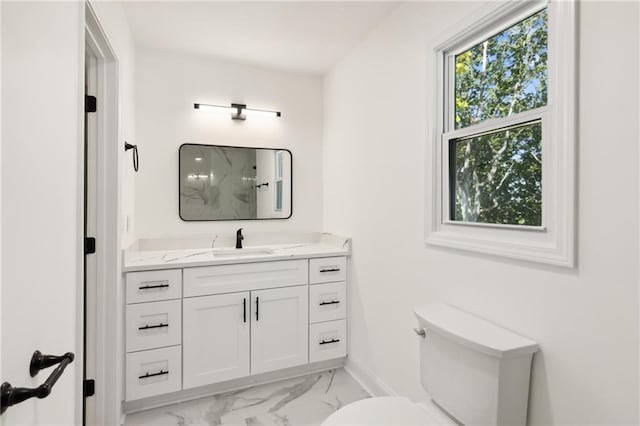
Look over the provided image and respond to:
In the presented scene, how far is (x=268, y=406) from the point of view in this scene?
83.9 inches

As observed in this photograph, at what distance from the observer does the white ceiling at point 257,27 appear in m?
2.02

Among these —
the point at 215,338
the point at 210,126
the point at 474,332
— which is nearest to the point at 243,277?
the point at 215,338

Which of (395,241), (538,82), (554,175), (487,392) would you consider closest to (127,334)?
(395,241)

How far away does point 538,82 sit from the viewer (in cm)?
132

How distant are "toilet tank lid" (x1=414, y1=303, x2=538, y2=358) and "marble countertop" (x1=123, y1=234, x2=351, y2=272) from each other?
1.06 meters

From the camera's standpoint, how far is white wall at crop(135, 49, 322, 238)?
2.56 meters

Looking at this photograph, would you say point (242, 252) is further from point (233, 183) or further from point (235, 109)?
point (235, 109)

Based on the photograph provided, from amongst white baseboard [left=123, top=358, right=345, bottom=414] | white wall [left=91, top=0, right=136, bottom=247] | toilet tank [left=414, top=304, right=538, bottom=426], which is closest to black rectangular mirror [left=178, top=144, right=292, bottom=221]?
white wall [left=91, top=0, right=136, bottom=247]

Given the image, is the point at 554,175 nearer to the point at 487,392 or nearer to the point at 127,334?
the point at 487,392

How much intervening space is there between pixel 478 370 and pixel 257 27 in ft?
7.32

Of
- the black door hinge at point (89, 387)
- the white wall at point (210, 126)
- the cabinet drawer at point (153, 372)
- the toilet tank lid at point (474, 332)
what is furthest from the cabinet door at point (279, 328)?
the toilet tank lid at point (474, 332)

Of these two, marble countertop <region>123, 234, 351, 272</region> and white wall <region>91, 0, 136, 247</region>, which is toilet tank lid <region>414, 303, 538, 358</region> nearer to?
marble countertop <region>123, 234, 351, 272</region>

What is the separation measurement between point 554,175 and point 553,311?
1.55ft

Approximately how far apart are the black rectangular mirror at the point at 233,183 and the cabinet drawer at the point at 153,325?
80 cm
